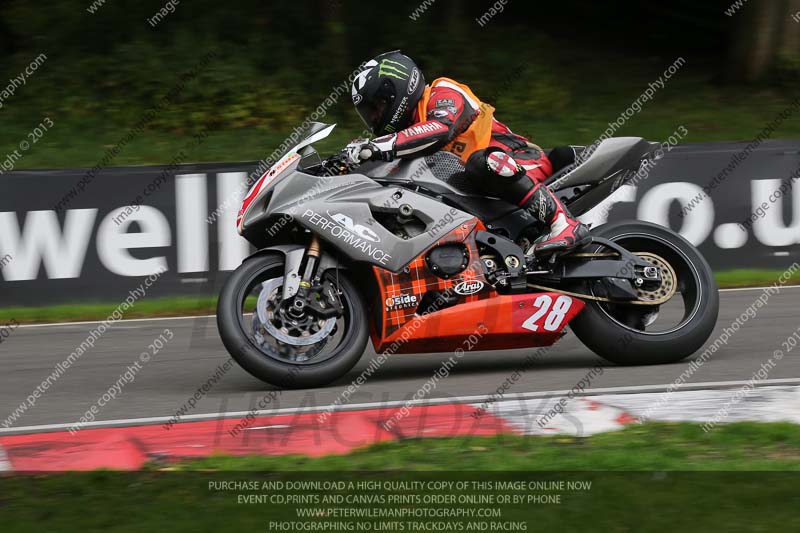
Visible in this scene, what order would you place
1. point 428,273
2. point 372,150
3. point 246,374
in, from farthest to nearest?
1. point 246,374
2. point 428,273
3. point 372,150

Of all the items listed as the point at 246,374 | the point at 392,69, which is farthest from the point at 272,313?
the point at 392,69

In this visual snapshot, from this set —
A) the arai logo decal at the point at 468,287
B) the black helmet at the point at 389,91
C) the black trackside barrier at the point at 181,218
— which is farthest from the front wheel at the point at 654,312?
the black trackside barrier at the point at 181,218

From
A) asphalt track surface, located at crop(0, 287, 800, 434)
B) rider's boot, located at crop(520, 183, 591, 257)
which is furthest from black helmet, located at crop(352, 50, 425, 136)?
asphalt track surface, located at crop(0, 287, 800, 434)

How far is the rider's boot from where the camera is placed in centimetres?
752

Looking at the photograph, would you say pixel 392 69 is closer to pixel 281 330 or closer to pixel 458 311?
pixel 458 311

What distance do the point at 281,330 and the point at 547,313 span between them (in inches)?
66.3

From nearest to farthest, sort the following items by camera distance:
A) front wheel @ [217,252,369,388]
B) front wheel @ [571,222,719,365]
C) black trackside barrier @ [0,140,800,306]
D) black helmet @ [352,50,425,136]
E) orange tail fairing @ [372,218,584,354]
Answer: front wheel @ [217,252,369,388]
orange tail fairing @ [372,218,584,354]
black helmet @ [352,50,425,136]
front wheel @ [571,222,719,365]
black trackside barrier @ [0,140,800,306]

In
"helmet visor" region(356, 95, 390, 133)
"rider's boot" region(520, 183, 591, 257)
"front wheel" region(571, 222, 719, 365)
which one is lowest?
"front wheel" region(571, 222, 719, 365)

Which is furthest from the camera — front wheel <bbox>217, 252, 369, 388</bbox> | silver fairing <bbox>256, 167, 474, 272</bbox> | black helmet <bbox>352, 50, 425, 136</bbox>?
black helmet <bbox>352, 50, 425, 136</bbox>

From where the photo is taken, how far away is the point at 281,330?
282 inches

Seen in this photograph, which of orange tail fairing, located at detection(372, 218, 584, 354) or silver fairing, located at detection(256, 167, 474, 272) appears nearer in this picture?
silver fairing, located at detection(256, 167, 474, 272)

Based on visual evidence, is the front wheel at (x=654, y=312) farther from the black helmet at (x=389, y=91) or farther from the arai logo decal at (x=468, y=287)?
the black helmet at (x=389, y=91)

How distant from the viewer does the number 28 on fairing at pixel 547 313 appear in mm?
7520

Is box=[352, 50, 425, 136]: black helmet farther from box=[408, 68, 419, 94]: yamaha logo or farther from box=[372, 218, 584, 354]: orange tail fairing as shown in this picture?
box=[372, 218, 584, 354]: orange tail fairing
